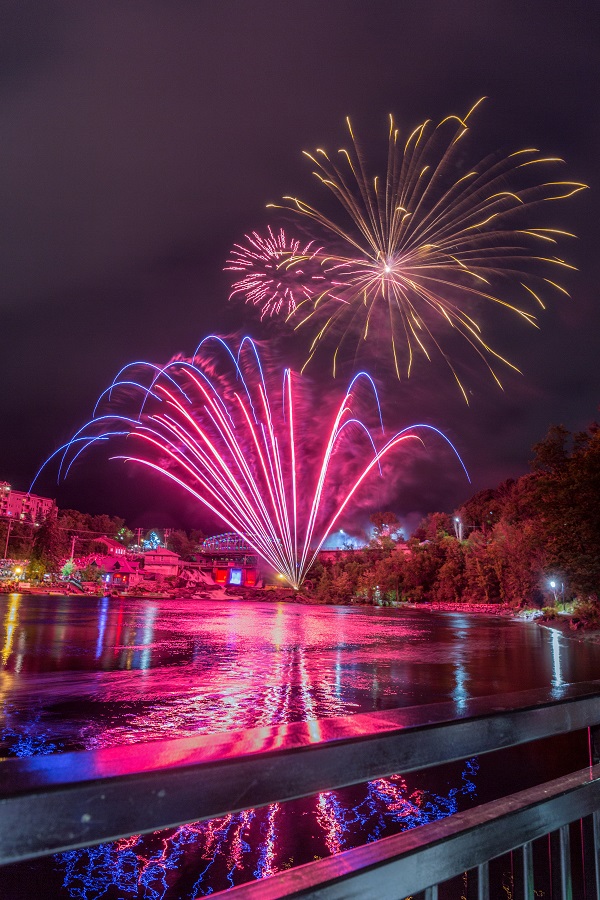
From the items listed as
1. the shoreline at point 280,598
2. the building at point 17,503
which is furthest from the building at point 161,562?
the building at point 17,503

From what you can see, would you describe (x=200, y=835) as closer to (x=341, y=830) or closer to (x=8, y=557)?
(x=341, y=830)

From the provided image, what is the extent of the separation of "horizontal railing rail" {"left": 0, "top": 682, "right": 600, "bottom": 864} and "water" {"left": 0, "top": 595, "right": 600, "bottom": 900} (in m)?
Answer: 0.39

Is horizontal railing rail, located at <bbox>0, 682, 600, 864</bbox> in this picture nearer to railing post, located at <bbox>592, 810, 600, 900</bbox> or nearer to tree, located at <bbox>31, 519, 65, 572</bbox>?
railing post, located at <bbox>592, 810, 600, 900</bbox>

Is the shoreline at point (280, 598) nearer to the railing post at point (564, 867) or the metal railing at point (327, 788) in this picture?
the railing post at point (564, 867)

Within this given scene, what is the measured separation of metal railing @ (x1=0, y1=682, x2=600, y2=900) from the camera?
3.78ft

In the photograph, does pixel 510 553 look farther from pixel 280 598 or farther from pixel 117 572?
pixel 117 572

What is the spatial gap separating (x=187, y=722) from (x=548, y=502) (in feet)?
128

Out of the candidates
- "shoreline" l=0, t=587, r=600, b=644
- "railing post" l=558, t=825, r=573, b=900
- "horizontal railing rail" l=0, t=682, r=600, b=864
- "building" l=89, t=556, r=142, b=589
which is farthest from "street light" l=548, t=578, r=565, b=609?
"building" l=89, t=556, r=142, b=589

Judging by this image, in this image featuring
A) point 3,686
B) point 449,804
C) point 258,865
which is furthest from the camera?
point 3,686

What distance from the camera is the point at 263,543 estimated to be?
68062 millimetres

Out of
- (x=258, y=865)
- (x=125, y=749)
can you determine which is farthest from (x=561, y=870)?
(x=258, y=865)

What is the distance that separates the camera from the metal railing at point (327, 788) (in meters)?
1.15

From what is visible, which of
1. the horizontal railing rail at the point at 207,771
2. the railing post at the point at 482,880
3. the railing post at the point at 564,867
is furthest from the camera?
the railing post at the point at 564,867

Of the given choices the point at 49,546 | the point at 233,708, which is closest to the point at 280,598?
the point at 49,546
